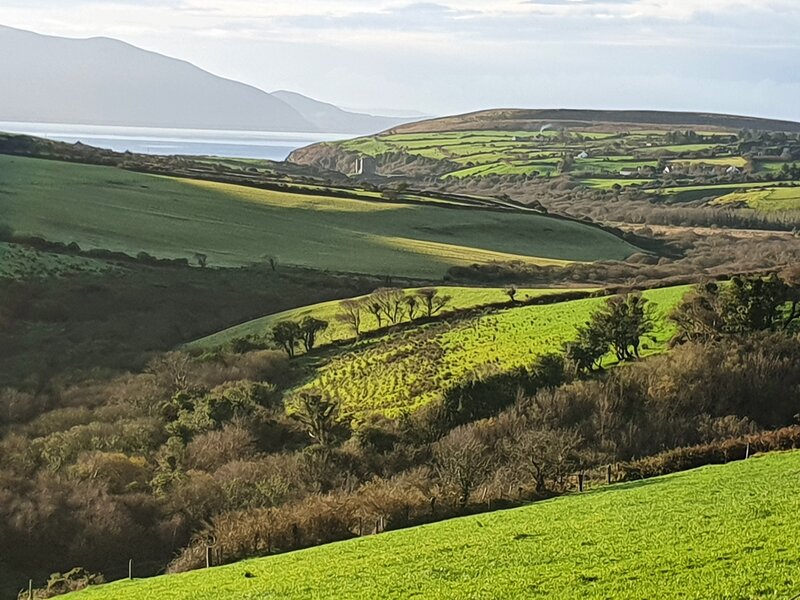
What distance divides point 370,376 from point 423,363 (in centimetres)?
280

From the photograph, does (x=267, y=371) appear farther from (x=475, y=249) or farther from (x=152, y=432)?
(x=475, y=249)

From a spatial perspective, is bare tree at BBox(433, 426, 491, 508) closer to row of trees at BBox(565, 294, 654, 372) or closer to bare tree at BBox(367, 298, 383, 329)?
row of trees at BBox(565, 294, 654, 372)

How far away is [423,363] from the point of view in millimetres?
49438

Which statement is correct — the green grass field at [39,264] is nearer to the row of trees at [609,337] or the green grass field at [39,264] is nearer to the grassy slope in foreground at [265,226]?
the grassy slope in foreground at [265,226]

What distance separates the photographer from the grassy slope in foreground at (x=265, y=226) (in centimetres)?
8250

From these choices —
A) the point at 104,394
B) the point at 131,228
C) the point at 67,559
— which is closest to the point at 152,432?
the point at 104,394

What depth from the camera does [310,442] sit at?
40.9 meters

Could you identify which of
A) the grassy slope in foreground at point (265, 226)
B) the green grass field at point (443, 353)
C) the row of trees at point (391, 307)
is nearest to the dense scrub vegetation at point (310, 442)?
the green grass field at point (443, 353)

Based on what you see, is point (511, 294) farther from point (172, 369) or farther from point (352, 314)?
point (172, 369)

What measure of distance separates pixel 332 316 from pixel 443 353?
11877 millimetres

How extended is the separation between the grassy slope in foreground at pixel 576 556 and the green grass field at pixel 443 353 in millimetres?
19352

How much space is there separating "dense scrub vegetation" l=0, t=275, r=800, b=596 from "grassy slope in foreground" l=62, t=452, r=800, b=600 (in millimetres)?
3772

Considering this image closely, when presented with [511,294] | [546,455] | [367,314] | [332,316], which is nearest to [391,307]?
[367,314]

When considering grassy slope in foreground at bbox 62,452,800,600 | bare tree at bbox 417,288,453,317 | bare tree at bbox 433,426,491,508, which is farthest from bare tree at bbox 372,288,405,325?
Result: grassy slope in foreground at bbox 62,452,800,600
